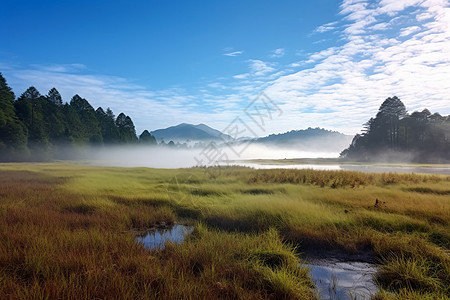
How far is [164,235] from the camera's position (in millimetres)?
A: 8688

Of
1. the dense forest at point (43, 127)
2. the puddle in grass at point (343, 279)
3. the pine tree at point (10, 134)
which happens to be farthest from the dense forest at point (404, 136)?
the pine tree at point (10, 134)

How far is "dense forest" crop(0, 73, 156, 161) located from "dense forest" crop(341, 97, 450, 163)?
72.3 metres

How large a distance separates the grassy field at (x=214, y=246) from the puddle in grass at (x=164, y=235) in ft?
1.69

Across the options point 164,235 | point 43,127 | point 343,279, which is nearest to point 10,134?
point 43,127

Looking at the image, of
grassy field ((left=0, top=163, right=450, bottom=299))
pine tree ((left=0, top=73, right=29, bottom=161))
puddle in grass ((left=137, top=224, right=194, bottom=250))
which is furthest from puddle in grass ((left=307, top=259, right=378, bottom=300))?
pine tree ((left=0, top=73, right=29, bottom=161))

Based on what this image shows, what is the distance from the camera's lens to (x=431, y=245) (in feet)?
21.6

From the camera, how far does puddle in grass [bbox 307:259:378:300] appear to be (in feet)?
15.9

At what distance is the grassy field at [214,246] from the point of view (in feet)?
14.6

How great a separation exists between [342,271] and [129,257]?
523 centimetres

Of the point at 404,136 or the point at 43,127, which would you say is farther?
the point at 404,136

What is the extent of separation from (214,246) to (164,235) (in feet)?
9.73

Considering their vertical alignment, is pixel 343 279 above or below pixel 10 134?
below

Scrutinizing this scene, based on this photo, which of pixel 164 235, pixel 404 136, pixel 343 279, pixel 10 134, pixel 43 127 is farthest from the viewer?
pixel 404 136

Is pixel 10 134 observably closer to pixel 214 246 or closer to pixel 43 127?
pixel 43 127
